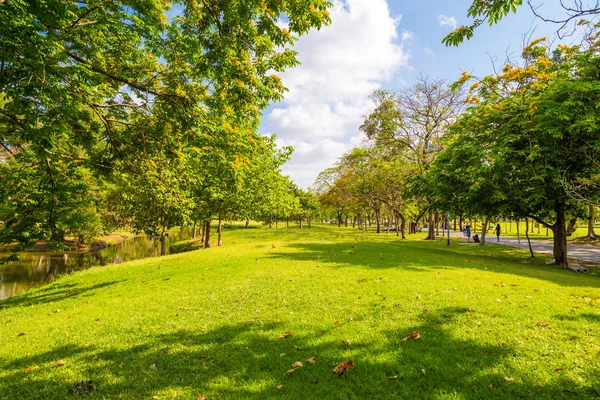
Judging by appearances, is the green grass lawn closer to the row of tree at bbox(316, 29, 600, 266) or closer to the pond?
the row of tree at bbox(316, 29, 600, 266)

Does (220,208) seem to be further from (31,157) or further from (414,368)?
(414,368)

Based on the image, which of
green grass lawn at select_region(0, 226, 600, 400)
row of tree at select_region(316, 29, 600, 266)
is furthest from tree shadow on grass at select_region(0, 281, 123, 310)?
row of tree at select_region(316, 29, 600, 266)

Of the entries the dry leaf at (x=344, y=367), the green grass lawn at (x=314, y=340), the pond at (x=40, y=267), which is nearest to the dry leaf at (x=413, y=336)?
the green grass lawn at (x=314, y=340)

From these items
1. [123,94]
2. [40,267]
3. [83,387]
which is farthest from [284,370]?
[40,267]

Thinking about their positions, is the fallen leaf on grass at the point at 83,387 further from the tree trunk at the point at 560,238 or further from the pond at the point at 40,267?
the tree trunk at the point at 560,238

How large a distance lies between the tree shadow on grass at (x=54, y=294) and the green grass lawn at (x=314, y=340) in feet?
2.20

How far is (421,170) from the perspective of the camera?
3181 cm

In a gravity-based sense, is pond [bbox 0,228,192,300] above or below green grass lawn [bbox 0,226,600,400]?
below

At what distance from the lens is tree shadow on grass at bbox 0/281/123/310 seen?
11703 millimetres

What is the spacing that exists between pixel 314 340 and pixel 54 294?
44.4 ft

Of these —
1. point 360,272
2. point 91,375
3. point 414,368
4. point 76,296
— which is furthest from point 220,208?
point 414,368

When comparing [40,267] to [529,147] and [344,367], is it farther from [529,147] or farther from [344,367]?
[529,147]

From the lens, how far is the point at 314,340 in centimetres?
566

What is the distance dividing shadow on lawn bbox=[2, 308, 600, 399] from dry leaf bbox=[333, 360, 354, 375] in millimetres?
96
